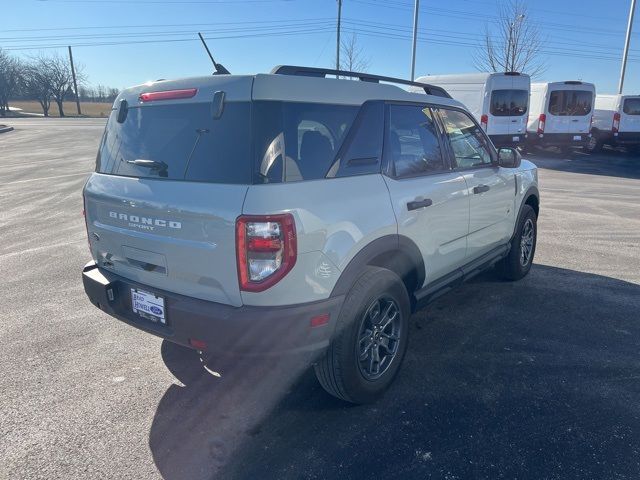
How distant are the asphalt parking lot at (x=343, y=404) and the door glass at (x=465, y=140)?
4.60 ft

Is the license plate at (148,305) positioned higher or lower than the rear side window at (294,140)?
lower

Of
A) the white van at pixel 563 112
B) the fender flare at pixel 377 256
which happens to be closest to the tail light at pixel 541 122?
the white van at pixel 563 112

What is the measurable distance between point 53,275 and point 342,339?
4.09m

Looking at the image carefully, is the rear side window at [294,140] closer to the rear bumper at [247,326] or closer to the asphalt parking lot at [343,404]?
the rear bumper at [247,326]

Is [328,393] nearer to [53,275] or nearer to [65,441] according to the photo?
[65,441]

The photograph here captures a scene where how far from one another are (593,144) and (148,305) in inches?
A: 867

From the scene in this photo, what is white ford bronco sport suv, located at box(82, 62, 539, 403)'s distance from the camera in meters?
2.47

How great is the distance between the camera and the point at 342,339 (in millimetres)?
2797

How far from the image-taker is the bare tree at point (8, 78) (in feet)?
213

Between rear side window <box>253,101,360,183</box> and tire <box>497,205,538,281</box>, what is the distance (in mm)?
3006

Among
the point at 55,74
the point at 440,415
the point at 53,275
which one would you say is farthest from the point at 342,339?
the point at 55,74

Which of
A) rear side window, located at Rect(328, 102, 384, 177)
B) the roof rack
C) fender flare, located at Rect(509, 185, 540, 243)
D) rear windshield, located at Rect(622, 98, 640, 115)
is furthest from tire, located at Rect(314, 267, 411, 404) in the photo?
rear windshield, located at Rect(622, 98, 640, 115)

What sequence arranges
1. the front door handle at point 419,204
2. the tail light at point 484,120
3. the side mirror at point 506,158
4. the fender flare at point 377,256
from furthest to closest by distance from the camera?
the tail light at point 484,120, the side mirror at point 506,158, the front door handle at point 419,204, the fender flare at point 377,256

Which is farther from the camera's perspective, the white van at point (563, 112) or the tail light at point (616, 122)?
the tail light at point (616, 122)
